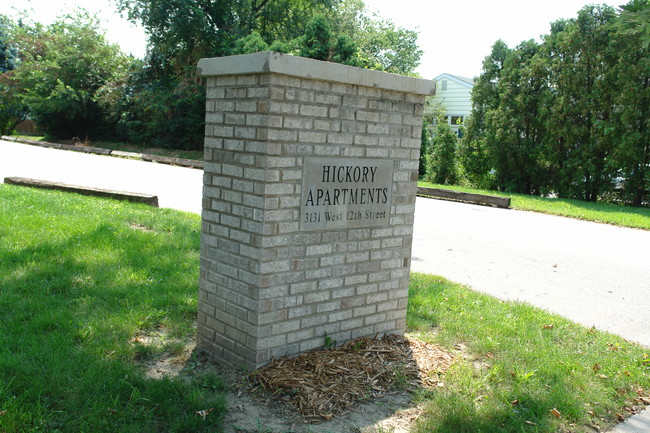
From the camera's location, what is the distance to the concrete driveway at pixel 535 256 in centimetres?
635

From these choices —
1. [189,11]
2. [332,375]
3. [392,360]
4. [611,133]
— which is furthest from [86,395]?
[189,11]

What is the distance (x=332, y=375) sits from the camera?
3.77 m

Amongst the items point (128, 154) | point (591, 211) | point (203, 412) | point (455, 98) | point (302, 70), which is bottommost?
point (203, 412)

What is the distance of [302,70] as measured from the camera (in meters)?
3.60

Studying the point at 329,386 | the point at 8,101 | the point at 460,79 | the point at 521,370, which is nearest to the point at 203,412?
the point at 329,386

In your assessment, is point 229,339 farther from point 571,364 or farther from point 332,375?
point 571,364

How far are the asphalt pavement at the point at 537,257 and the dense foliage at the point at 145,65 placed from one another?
12272mm

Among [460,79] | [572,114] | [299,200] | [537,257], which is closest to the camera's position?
[299,200]

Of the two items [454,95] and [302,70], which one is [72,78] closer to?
[454,95]

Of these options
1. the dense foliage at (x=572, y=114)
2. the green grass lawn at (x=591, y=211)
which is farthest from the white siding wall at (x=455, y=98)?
the green grass lawn at (x=591, y=211)

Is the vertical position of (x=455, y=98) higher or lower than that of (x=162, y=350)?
higher

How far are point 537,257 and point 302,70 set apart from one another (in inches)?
249

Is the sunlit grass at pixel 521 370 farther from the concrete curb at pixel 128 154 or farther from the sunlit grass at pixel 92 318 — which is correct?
the concrete curb at pixel 128 154

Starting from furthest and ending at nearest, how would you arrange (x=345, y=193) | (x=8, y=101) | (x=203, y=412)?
(x=8, y=101)
(x=345, y=193)
(x=203, y=412)
